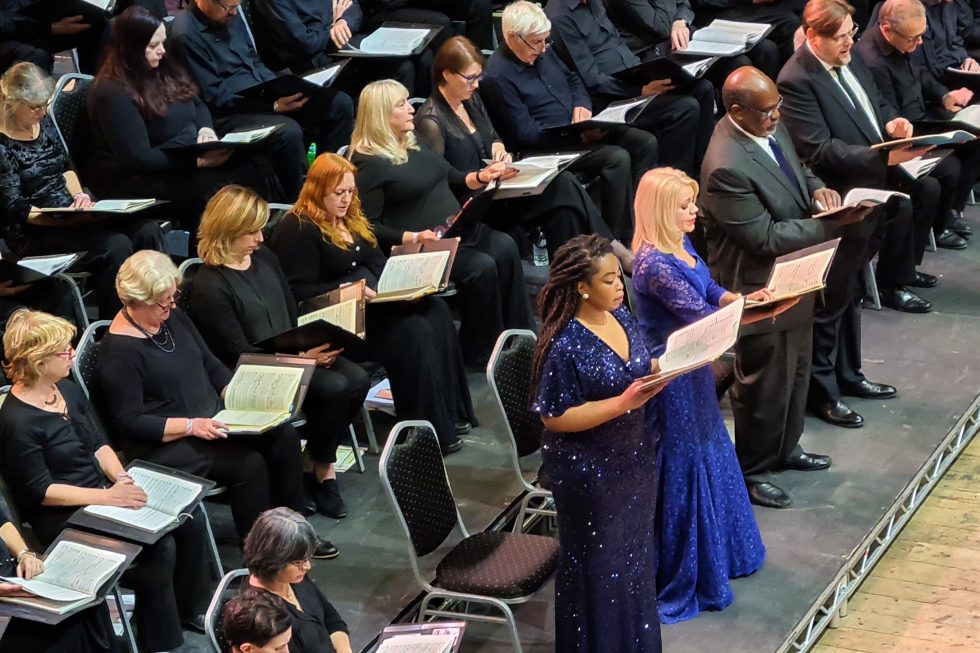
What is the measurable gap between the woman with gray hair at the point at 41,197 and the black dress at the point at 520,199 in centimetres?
147

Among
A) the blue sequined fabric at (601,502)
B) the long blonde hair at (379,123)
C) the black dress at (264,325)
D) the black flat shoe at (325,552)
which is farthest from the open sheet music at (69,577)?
the long blonde hair at (379,123)

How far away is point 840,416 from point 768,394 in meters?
0.80

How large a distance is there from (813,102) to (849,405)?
4.40ft

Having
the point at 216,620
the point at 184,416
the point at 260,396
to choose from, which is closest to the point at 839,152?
the point at 260,396

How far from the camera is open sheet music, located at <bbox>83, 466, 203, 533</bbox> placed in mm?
4633

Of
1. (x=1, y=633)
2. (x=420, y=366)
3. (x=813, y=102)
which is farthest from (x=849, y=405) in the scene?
(x=1, y=633)

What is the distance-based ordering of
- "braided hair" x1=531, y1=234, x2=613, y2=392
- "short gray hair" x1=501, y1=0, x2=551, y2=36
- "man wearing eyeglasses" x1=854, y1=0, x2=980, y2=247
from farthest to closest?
1. "man wearing eyeglasses" x1=854, y1=0, x2=980, y2=247
2. "short gray hair" x1=501, y1=0, x2=551, y2=36
3. "braided hair" x1=531, y1=234, x2=613, y2=392

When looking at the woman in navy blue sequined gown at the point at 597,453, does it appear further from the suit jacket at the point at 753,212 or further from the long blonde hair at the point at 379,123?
the long blonde hair at the point at 379,123

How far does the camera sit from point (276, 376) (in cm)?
515

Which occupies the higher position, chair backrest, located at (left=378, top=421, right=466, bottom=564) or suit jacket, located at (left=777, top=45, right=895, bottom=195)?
suit jacket, located at (left=777, top=45, right=895, bottom=195)

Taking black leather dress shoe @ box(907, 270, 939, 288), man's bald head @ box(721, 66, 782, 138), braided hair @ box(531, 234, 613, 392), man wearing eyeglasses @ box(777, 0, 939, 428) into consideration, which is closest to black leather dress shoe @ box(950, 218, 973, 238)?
black leather dress shoe @ box(907, 270, 939, 288)

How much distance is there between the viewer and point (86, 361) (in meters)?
5.16

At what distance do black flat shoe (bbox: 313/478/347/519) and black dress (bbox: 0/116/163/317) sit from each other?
1.16 meters

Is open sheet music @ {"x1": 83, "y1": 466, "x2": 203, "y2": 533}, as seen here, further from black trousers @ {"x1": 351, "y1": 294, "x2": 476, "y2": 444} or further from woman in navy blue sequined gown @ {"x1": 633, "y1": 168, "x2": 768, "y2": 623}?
woman in navy blue sequined gown @ {"x1": 633, "y1": 168, "x2": 768, "y2": 623}
